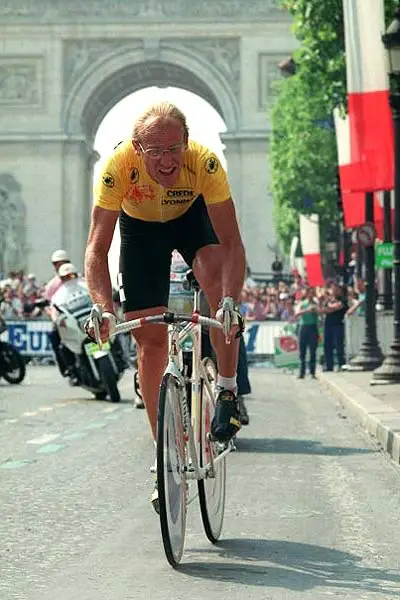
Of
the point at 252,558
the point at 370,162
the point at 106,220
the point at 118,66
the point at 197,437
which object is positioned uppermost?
the point at 118,66

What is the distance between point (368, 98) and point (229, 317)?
1465 cm

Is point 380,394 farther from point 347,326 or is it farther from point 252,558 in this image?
point 347,326

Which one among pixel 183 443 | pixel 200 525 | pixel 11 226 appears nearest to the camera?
pixel 183 443

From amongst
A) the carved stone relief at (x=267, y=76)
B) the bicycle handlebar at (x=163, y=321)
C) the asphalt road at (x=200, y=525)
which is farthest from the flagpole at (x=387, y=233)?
the carved stone relief at (x=267, y=76)

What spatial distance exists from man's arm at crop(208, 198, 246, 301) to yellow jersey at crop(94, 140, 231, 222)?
39 millimetres

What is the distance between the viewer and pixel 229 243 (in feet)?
24.3

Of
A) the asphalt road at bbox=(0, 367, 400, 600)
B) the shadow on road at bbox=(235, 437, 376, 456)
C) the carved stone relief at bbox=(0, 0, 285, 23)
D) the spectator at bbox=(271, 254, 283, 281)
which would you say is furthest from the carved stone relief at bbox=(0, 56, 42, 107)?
the shadow on road at bbox=(235, 437, 376, 456)

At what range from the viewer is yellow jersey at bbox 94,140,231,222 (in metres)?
7.28

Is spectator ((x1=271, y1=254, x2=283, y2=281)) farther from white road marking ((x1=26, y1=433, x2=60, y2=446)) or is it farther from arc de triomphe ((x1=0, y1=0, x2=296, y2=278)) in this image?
white road marking ((x1=26, y1=433, x2=60, y2=446))

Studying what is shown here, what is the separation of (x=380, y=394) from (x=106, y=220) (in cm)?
1192

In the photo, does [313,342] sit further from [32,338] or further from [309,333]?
[32,338]

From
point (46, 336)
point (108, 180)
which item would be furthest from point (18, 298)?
point (108, 180)

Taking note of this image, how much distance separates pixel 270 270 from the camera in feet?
233

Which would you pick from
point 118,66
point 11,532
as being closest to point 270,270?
point 118,66
